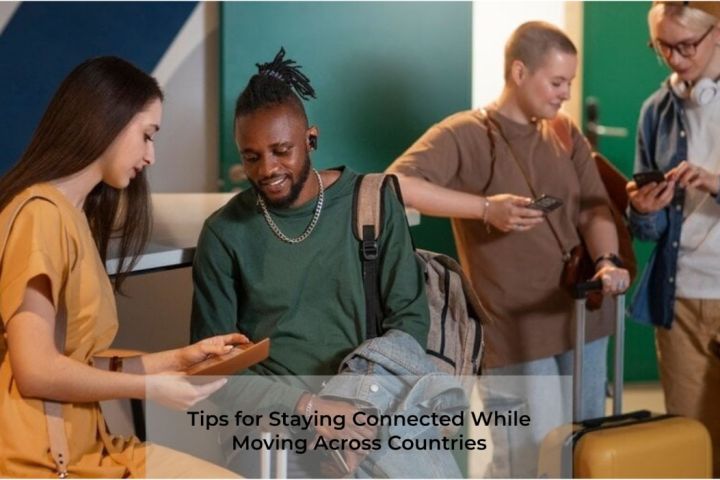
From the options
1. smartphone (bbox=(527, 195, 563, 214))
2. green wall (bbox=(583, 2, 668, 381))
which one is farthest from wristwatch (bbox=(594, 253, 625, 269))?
green wall (bbox=(583, 2, 668, 381))

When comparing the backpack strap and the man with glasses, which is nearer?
the backpack strap

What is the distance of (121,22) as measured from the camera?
4.13m

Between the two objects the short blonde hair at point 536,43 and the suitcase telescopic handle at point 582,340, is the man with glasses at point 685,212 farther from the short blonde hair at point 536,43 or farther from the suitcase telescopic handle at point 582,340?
the short blonde hair at point 536,43

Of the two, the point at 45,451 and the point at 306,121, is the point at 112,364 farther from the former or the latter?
the point at 306,121

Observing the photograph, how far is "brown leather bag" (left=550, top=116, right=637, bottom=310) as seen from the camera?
3.30 meters

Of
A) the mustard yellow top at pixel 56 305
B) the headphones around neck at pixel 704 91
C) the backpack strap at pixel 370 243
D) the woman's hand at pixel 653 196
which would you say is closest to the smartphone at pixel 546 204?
the woman's hand at pixel 653 196

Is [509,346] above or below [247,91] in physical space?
below

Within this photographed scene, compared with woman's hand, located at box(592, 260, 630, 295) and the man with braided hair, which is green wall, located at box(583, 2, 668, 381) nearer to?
woman's hand, located at box(592, 260, 630, 295)

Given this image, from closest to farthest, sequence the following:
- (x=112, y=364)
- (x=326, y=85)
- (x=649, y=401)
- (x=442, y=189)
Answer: (x=112, y=364) → (x=442, y=189) → (x=326, y=85) → (x=649, y=401)

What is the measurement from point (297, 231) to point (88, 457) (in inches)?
25.6

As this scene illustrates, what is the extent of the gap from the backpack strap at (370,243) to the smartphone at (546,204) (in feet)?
2.44

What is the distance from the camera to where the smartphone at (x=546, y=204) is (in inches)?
121

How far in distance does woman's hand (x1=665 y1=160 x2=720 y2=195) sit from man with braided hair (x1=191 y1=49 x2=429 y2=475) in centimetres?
106

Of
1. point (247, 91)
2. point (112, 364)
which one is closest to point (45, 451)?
point (112, 364)
